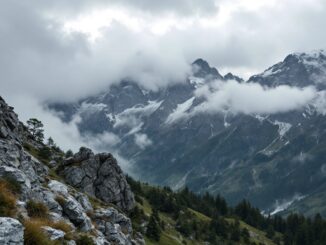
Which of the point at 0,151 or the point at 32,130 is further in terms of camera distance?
the point at 32,130

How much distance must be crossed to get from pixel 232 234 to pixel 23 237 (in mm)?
173925

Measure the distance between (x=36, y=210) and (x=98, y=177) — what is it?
83650mm

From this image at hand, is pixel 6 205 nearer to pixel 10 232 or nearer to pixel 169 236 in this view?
pixel 10 232

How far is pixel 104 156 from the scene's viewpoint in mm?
114875

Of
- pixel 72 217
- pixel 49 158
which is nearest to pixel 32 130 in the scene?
pixel 49 158

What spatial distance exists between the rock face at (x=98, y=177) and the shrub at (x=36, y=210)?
2967 inches

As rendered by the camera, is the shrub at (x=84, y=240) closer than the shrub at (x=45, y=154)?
Yes

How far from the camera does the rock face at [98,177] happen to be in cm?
10551

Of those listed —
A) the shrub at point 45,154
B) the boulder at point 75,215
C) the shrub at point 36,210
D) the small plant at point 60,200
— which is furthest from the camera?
the shrub at point 45,154

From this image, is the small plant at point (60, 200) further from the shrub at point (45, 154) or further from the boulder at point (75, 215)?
the shrub at point (45, 154)

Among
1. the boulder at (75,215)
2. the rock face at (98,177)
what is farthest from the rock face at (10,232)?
the rock face at (98,177)

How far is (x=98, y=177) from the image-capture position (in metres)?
110

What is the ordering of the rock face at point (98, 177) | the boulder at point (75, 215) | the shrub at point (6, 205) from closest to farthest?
the shrub at point (6, 205) < the boulder at point (75, 215) < the rock face at point (98, 177)

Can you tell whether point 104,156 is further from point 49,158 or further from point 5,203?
point 5,203
